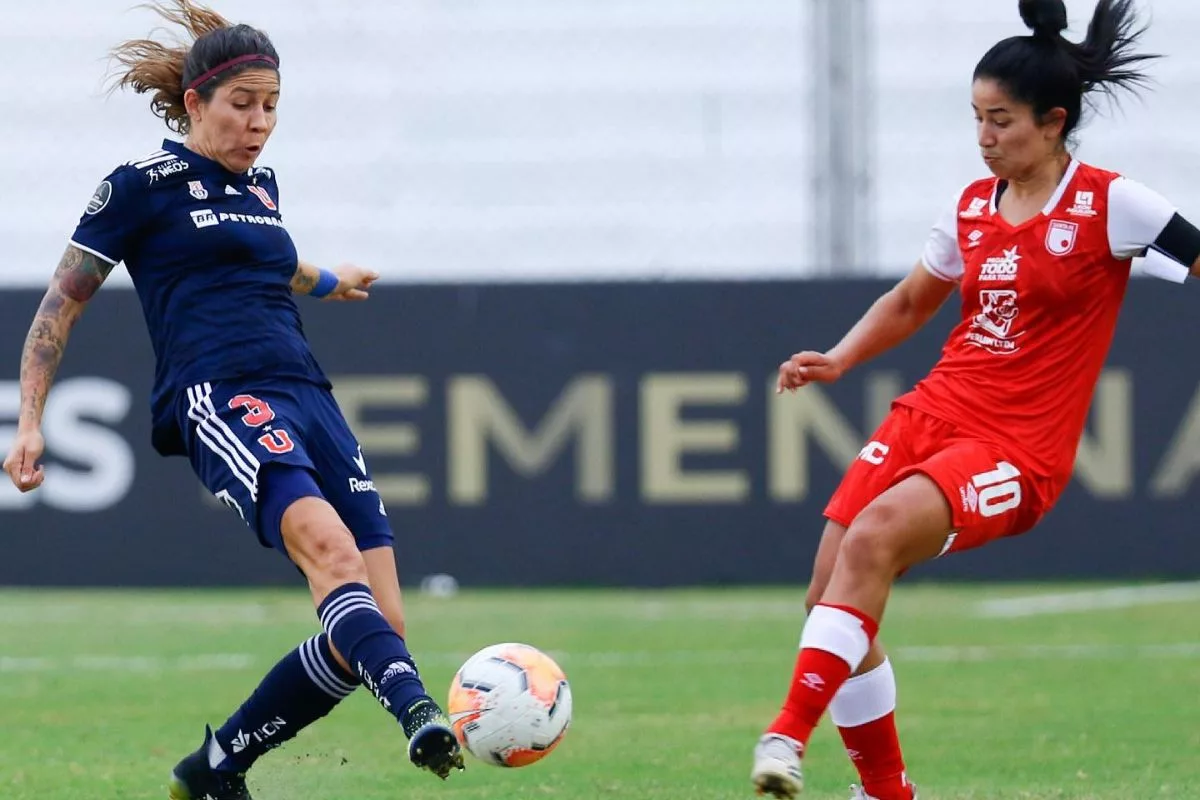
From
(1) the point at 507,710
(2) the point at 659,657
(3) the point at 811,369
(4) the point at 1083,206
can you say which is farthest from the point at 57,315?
(2) the point at 659,657

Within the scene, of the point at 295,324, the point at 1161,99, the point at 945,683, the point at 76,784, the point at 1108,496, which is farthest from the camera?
the point at 1161,99

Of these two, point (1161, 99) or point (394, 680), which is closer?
point (394, 680)

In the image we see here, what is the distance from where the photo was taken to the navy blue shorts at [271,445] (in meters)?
5.43

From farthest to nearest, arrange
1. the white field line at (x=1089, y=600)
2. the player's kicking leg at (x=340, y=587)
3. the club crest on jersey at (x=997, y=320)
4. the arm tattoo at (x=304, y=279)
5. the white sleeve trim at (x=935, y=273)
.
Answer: the white field line at (x=1089, y=600) → the arm tattoo at (x=304, y=279) → the white sleeve trim at (x=935, y=273) → the club crest on jersey at (x=997, y=320) → the player's kicking leg at (x=340, y=587)

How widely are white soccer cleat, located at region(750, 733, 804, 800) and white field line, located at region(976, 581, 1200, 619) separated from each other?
293 inches

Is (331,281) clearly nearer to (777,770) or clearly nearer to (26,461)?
(26,461)

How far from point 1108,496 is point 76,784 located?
9.30 m

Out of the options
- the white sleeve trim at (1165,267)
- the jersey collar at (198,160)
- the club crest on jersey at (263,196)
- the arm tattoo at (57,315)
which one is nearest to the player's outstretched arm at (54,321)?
the arm tattoo at (57,315)

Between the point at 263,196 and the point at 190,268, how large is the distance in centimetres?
36

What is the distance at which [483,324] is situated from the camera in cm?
1438

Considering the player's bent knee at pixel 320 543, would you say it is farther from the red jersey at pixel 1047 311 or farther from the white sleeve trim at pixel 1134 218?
the white sleeve trim at pixel 1134 218

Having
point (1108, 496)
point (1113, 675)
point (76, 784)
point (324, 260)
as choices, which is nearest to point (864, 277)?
point (1108, 496)

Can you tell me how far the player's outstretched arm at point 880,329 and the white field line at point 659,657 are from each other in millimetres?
4062

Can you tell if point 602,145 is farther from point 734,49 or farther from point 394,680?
point 394,680
